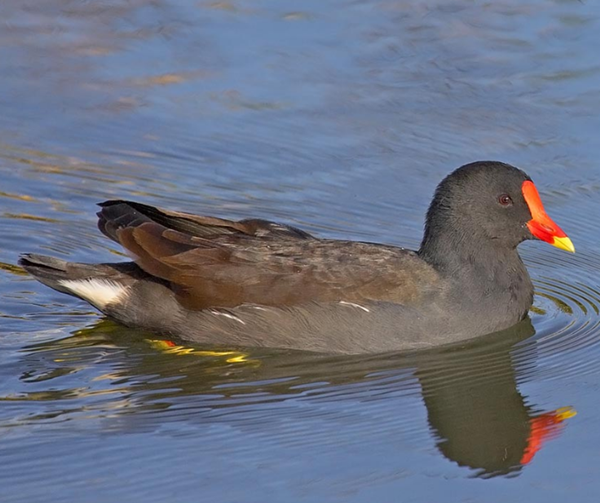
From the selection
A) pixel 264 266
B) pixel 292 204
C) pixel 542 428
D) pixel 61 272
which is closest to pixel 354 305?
pixel 264 266

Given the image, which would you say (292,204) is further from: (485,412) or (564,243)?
(485,412)

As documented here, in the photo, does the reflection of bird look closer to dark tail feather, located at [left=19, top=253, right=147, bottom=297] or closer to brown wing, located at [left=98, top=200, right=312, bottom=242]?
brown wing, located at [left=98, top=200, right=312, bottom=242]

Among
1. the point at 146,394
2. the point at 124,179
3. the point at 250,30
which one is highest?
the point at 250,30

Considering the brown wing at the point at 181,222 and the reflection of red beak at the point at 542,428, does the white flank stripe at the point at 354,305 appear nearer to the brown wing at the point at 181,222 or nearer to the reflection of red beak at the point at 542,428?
the brown wing at the point at 181,222

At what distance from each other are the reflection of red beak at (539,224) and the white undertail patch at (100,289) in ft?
8.31

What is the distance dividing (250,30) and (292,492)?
7.10m

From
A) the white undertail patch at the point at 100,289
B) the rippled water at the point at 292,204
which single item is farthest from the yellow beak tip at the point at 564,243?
the white undertail patch at the point at 100,289

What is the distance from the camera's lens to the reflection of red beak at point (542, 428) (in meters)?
6.94

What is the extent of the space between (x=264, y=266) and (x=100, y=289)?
1.05 meters

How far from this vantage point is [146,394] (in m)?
7.62

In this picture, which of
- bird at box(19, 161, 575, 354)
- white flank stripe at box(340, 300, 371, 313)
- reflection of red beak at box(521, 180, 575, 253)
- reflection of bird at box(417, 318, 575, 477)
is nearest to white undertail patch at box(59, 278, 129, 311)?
bird at box(19, 161, 575, 354)

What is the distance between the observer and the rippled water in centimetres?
666

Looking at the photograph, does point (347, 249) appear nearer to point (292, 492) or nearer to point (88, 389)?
point (88, 389)

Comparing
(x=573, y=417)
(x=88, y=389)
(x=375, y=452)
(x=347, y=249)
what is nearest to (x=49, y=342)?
(x=88, y=389)
